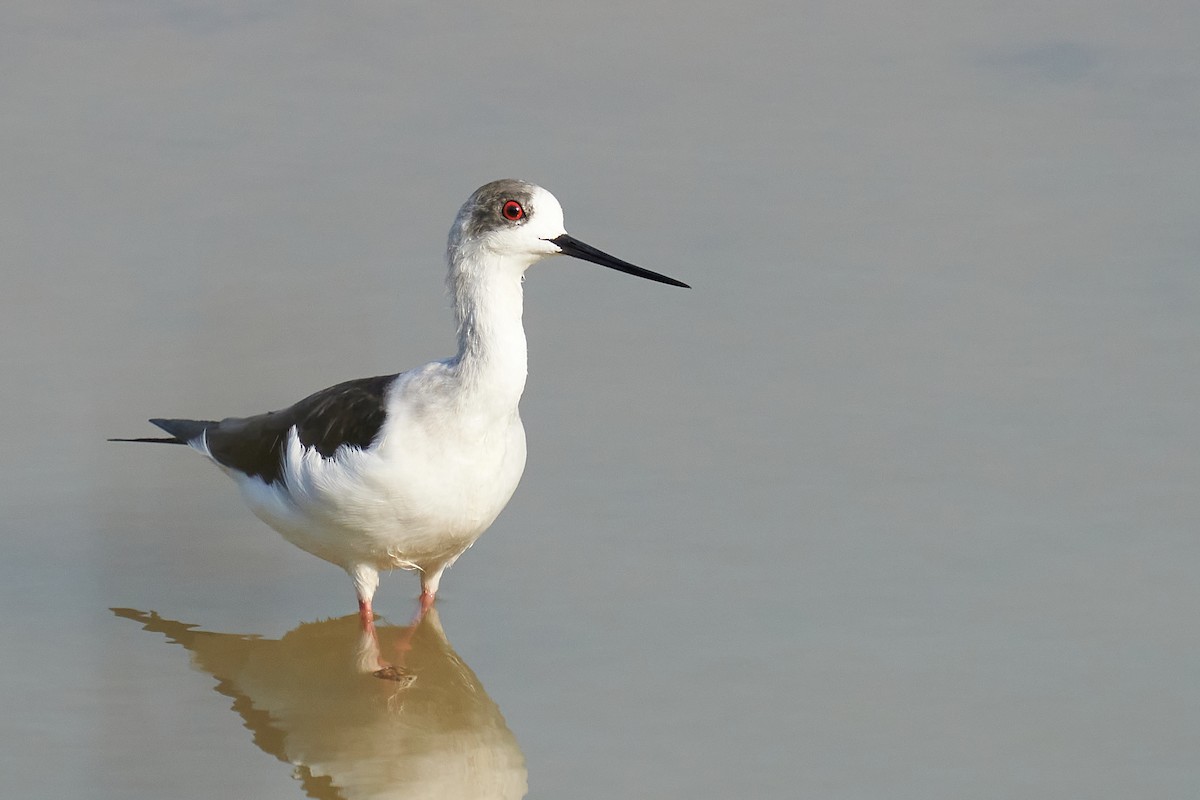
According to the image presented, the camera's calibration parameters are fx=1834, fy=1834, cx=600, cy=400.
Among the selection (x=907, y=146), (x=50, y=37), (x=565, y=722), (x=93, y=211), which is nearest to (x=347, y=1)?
(x=50, y=37)

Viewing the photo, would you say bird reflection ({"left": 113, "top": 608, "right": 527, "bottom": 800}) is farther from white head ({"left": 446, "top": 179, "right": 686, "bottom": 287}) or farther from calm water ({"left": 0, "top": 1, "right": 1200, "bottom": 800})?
white head ({"left": 446, "top": 179, "right": 686, "bottom": 287})

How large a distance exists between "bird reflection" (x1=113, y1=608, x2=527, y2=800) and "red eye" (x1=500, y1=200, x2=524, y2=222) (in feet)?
5.89

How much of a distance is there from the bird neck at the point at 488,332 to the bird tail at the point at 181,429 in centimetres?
163

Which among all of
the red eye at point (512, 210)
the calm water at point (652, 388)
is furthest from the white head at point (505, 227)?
the calm water at point (652, 388)

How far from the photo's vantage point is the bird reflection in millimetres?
6648

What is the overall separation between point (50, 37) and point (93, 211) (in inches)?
116

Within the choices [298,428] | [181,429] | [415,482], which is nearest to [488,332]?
[415,482]

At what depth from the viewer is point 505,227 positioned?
24.5 ft

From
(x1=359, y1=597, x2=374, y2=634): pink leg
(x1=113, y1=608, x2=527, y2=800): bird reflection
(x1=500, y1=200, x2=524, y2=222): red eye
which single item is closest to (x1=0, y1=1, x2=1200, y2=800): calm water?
(x1=113, y1=608, x2=527, y2=800): bird reflection

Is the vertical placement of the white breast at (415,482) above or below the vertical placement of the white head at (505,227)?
below

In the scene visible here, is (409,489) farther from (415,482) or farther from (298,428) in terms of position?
(298,428)

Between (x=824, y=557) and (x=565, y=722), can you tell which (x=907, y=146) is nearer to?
(x=824, y=557)

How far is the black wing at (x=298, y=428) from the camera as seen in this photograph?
7.51m

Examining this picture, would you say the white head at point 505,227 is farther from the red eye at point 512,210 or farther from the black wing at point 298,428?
the black wing at point 298,428
